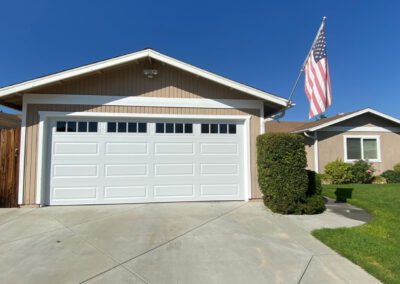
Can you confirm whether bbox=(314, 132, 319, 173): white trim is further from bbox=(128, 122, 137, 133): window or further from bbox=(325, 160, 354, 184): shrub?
bbox=(128, 122, 137, 133): window

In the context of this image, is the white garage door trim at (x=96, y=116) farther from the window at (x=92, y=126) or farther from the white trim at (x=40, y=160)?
the window at (x=92, y=126)

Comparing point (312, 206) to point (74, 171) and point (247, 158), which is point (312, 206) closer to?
point (247, 158)

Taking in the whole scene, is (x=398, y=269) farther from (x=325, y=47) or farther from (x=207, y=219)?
(x=325, y=47)

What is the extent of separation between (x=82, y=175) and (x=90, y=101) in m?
2.11

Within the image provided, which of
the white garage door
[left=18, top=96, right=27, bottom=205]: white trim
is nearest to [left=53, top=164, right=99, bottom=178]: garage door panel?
the white garage door

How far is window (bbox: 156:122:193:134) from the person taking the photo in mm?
7784

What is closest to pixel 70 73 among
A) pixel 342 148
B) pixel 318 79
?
pixel 318 79

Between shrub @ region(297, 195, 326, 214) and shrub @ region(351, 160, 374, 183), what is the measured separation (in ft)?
27.3

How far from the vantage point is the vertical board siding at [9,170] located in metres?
7.07

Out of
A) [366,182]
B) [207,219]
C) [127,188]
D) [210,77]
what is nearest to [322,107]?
[210,77]

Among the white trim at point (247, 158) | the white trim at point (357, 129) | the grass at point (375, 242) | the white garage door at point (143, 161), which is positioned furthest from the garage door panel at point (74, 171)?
the white trim at point (357, 129)

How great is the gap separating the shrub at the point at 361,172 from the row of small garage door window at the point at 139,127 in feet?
29.6

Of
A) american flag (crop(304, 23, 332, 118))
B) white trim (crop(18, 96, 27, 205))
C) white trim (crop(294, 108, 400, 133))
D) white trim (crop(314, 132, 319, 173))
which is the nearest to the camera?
american flag (crop(304, 23, 332, 118))

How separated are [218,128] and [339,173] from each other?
8500 mm
